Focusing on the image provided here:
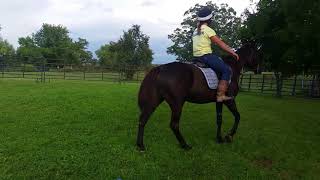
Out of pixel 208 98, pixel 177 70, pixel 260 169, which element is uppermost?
pixel 177 70

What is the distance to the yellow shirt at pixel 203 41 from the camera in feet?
26.7

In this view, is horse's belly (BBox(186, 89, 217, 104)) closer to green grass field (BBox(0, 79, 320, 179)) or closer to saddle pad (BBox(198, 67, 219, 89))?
saddle pad (BBox(198, 67, 219, 89))

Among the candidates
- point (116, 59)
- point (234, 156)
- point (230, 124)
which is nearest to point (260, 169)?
point (234, 156)

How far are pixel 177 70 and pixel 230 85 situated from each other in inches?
54.5

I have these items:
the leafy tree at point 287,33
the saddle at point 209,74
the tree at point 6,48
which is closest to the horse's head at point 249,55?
the saddle at point 209,74

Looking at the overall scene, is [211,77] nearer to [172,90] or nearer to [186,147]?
[172,90]

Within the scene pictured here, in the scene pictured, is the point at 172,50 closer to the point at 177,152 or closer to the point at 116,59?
the point at 116,59

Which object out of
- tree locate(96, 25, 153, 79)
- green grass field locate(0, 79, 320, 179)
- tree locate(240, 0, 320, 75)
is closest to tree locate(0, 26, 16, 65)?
tree locate(96, 25, 153, 79)

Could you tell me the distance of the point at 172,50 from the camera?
64188 mm

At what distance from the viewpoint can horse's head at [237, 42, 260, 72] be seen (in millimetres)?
9359

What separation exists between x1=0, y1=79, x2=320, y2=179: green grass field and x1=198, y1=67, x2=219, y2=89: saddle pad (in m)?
1.22

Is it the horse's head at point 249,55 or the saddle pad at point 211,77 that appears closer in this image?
the saddle pad at point 211,77

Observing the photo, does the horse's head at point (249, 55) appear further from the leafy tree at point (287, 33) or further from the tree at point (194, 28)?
the tree at point (194, 28)

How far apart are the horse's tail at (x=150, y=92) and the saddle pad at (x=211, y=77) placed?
37.6 inches
